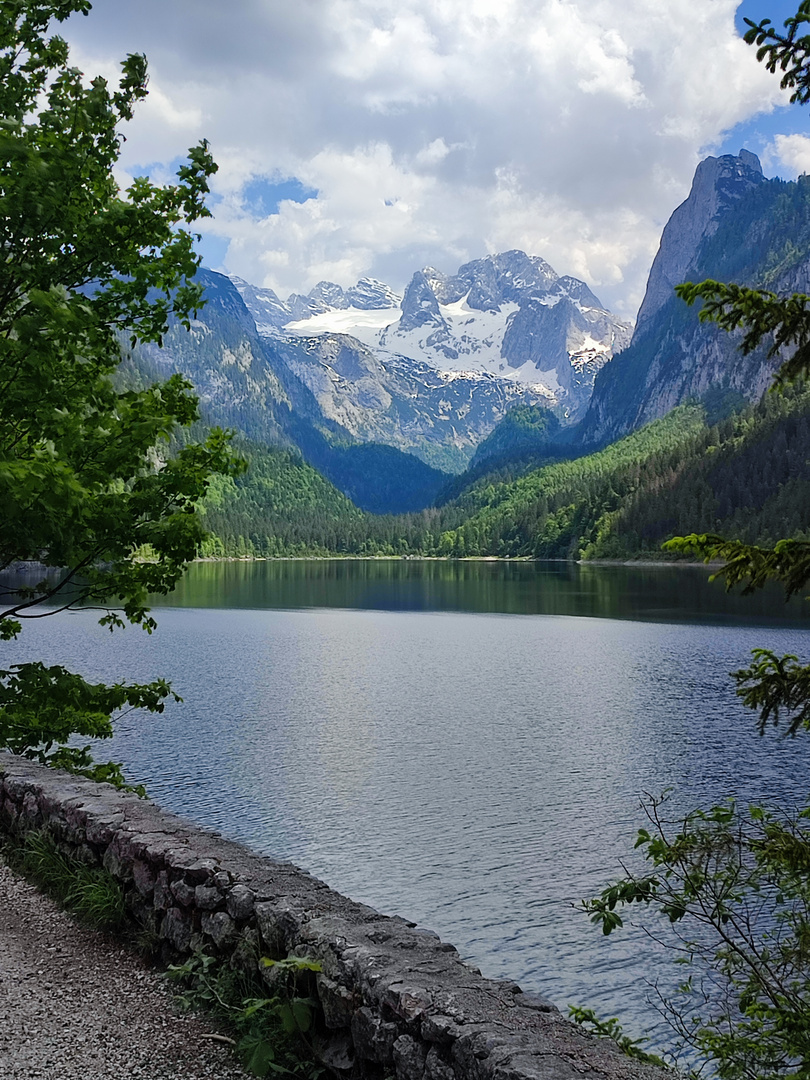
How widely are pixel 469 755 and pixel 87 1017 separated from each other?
89.8 ft

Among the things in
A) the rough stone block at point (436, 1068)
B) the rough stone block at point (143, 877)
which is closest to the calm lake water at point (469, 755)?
the rough stone block at point (143, 877)

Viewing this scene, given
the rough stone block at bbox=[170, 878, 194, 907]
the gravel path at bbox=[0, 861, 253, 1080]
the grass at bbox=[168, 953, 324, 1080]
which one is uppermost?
the rough stone block at bbox=[170, 878, 194, 907]

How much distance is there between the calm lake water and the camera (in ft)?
67.9

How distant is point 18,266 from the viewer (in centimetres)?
1127

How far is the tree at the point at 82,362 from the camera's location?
35.0ft

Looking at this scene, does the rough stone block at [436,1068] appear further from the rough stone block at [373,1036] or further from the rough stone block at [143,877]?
the rough stone block at [143,877]

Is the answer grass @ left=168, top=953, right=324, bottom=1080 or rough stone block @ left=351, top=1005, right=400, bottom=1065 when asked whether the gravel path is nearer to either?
grass @ left=168, top=953, right=324, bottom=1080

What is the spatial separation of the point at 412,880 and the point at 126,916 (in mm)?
12471

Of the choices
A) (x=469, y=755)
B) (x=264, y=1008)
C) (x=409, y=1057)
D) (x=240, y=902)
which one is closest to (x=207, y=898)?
(x=240, y=902)

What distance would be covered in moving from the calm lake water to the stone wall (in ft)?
29.7

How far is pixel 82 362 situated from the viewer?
1441 centimetres

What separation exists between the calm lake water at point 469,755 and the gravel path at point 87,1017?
31.8ft

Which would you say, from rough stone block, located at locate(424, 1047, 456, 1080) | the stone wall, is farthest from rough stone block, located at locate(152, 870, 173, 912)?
rough stone block, located at locate(424, 1047, 456, 1080)

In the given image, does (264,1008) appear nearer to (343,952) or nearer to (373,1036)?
(343,952)
